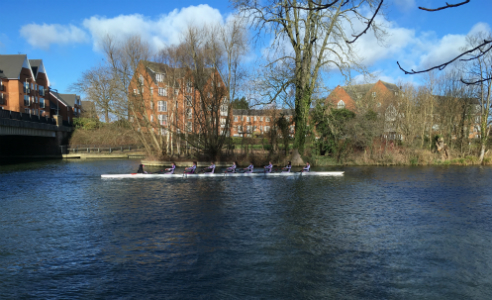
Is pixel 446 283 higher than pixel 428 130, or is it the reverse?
pixel 428 130

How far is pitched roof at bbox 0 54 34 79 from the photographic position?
172ft

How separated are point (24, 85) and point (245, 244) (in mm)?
57513

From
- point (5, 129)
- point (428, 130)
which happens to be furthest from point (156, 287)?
point (428, 130)

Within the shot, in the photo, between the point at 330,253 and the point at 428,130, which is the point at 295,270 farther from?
the point at 428,130

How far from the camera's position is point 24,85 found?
54.9m

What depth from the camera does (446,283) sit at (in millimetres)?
7652

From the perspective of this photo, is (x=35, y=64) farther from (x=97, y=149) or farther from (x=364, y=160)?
(x=364, y=160)

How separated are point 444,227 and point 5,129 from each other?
→ 34.2 metres

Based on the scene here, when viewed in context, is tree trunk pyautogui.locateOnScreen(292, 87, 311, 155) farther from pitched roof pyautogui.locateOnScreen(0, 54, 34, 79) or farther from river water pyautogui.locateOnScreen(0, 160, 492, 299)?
pitched roof pyautogui.locateOnScreen(0, 54, 34, 79)

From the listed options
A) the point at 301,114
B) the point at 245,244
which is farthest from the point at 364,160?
the point at 245,244

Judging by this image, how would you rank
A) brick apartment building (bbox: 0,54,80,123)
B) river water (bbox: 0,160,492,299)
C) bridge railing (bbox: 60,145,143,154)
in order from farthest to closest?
brick apartment building (bbox: 0,54,80,123)
bridge railing (bbox: 60,145,143,154)
river water (bbox: 0,160,492,299)

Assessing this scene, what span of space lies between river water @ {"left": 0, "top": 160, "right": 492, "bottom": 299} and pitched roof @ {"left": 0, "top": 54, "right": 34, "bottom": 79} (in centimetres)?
4242

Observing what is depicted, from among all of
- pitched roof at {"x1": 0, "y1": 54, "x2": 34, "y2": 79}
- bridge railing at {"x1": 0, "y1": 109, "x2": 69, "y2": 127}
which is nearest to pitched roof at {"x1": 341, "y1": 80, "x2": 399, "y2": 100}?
bridge railing at {"x1": 0, "y1": 109, "x2": 69, "y2": 127}

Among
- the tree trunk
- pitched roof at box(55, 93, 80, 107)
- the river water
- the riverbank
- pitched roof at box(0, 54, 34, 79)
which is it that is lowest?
the river water
